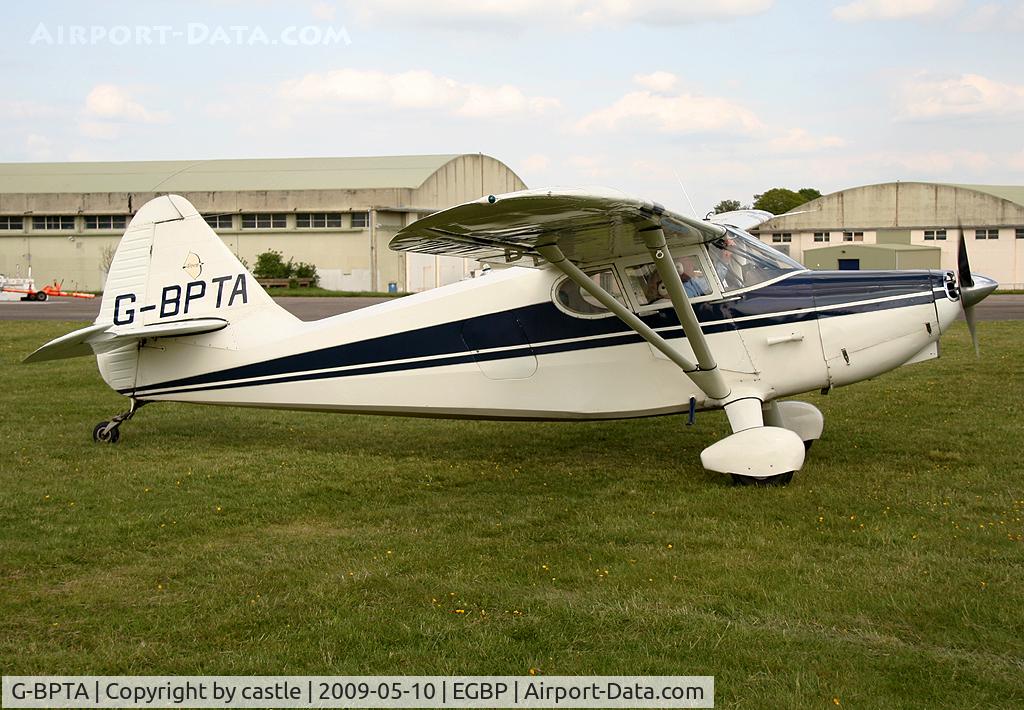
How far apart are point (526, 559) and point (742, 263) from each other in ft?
12.8

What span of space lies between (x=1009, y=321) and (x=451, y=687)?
2281 cm

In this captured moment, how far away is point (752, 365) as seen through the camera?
8672mm

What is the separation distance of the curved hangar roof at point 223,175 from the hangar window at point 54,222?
66.4 inches

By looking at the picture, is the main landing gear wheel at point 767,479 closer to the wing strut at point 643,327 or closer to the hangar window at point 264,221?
the wing strut at point 643,327

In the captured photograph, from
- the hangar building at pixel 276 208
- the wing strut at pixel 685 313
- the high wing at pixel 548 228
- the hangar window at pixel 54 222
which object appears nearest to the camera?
the high wing at pixel 548 228

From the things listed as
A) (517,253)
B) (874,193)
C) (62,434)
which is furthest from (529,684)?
(874,193)

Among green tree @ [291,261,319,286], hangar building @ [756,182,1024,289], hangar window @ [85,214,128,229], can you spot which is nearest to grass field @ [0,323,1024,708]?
green tree @ [291,261,319,286]

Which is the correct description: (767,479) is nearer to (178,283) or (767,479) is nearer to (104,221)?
(178,283)

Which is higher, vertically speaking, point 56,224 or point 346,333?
point 56,224

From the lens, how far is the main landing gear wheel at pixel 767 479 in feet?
26.4

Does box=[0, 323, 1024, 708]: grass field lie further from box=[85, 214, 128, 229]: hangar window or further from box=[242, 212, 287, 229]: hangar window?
box=[85, 214, 128, 229]: hangar window

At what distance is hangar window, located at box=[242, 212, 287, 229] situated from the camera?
52.9 m

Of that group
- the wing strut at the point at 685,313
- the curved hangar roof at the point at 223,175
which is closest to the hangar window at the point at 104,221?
the curved hangar roof at the point at 223,175

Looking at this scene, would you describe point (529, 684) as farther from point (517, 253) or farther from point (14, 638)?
Result: point (517, 253)
